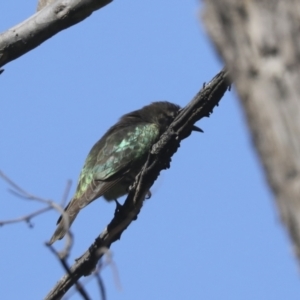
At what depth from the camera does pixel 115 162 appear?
883cm

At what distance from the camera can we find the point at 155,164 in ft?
21.4

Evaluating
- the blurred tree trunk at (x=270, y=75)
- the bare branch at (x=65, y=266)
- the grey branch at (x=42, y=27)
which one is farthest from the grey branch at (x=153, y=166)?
the blurred tree trunk at (x=270, y=75)

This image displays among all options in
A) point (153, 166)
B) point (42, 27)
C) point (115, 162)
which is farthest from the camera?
point (115, 162)

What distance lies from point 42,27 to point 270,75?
4.79 m

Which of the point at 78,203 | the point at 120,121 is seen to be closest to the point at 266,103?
the point at 78,203

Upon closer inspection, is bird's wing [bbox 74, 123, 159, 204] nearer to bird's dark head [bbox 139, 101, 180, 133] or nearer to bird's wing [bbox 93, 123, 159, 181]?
bird's wing [bbox 93, 123, 159, 181]

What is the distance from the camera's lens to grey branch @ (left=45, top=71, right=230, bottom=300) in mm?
6121

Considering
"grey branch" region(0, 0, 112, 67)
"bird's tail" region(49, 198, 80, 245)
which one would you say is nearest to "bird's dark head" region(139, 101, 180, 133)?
"bird's tail" region(49, 198, 80, 245)

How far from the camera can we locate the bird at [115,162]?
28.3ft

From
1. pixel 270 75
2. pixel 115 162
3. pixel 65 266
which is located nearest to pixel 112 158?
pixel 115 162

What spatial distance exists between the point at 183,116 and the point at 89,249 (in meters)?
1.41

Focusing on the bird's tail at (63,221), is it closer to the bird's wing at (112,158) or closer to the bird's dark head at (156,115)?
the bird's wing at (112,158)

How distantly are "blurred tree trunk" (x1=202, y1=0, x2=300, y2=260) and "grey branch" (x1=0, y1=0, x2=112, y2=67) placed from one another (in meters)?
4.61

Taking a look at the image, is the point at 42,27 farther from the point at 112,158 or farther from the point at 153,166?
the point at 112,158
